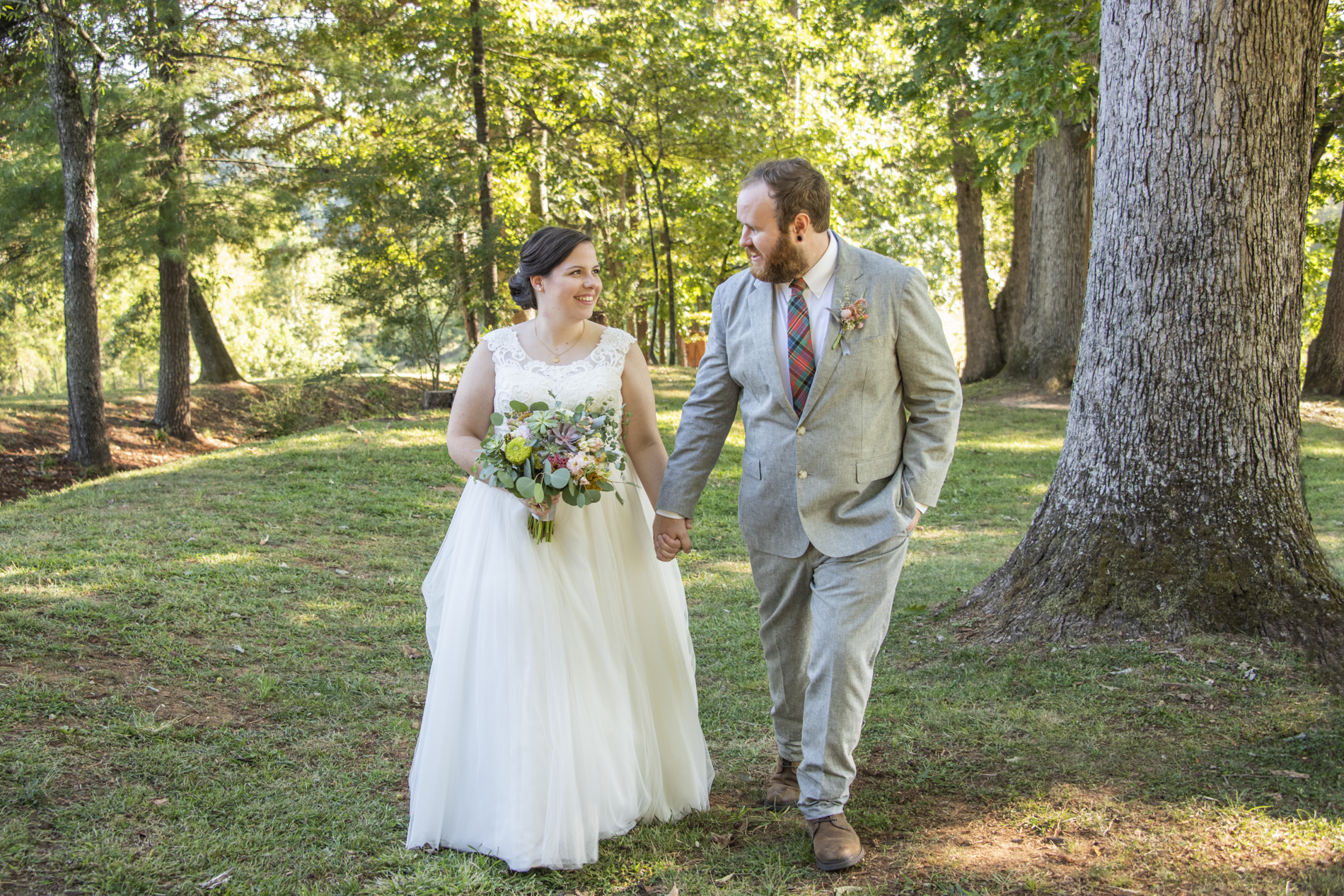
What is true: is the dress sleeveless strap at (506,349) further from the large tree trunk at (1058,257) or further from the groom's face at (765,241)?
the large tree trunk at (1058,257)

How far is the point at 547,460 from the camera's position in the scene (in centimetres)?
329

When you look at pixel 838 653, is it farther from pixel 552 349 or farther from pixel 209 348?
pixel 209 348

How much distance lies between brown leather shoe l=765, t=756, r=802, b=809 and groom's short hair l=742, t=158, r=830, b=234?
197 cm

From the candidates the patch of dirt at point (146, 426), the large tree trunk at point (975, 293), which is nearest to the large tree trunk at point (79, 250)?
the patch of dirt at point (146, 426)

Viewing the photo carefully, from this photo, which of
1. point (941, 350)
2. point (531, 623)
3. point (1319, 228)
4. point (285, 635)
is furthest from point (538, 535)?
point (1319, 228)

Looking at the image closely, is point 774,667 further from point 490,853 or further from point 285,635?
point 285,635

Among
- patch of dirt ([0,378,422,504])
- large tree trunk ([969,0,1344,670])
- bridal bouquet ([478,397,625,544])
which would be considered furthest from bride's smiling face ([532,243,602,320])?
patch of dirt ([0,378,422,504])

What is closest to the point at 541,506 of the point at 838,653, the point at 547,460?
the point at 547,460

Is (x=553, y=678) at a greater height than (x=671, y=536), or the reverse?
(x=671, y=536)

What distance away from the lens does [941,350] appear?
130 inches

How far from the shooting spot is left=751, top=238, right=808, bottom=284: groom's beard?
324 cm

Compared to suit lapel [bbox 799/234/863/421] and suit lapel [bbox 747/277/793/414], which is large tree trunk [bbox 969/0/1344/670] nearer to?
suit lapel [bbox 799/234/863/421]

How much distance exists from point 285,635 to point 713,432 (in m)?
3.28

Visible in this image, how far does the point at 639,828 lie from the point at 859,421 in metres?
1.60
